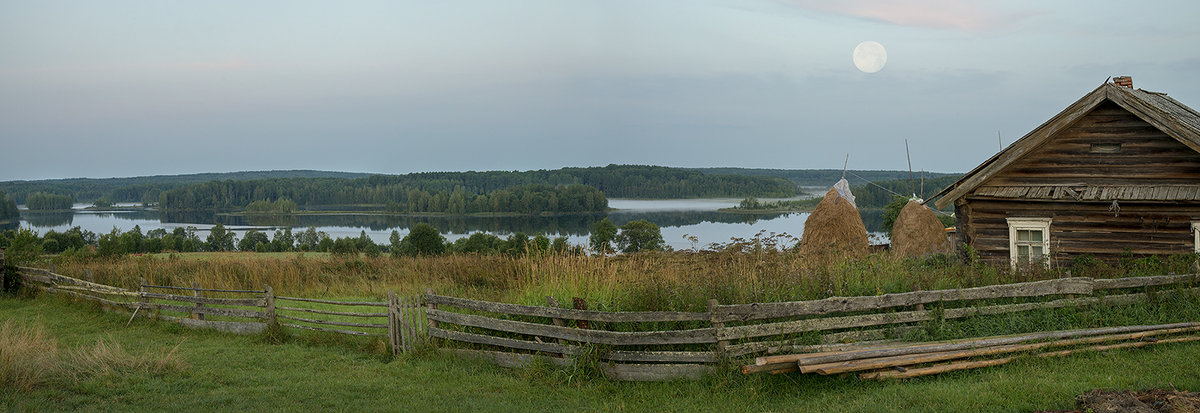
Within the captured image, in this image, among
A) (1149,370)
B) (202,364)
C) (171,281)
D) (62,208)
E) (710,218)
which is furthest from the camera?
(62,208)

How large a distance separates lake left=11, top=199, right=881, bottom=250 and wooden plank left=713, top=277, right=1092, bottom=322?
279ft

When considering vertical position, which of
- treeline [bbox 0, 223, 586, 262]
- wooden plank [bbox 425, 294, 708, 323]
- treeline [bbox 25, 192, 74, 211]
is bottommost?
treeline [bbox 0, 223, 586, 262]

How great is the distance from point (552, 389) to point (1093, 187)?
1178 cm

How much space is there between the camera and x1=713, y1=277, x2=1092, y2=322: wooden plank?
814cm

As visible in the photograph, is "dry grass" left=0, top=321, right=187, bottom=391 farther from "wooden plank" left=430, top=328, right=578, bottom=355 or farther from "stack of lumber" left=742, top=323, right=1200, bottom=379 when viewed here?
"stack of lumber" left=742, top=323, right=1200, bottom=379

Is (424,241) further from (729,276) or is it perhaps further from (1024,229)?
(729,276)

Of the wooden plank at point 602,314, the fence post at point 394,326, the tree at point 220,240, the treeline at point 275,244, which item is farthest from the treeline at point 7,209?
the wooden plank at point 602,314

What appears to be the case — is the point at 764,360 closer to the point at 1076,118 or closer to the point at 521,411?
the point at 521,411

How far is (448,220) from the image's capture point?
126375 millimetres

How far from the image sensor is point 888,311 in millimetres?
9117

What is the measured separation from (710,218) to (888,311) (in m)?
112

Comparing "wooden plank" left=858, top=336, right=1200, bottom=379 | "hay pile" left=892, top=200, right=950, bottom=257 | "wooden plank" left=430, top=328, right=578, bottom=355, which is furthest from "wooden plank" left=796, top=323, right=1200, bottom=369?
"hay pile" left=892, top=200, right=950, bottom=257

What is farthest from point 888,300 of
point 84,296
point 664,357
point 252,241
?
point 252,241

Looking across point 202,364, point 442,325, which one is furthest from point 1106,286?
point 202,364
